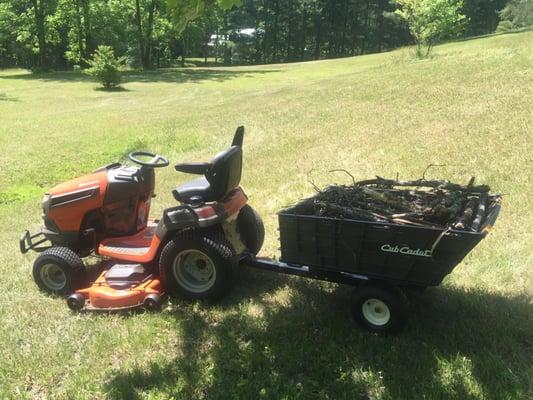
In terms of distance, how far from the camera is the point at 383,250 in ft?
11.3

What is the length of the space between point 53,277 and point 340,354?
2.90 metres

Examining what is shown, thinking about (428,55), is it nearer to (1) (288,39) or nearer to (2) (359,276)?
(2) (359,276)

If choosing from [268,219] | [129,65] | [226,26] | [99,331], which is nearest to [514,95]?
[268,219]

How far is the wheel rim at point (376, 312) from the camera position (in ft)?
12.0

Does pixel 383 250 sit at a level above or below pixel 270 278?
above

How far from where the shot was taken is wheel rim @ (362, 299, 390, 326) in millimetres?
3648

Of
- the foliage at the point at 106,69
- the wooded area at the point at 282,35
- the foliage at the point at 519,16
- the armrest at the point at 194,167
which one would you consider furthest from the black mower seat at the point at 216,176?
the foliage at the point at 519,16

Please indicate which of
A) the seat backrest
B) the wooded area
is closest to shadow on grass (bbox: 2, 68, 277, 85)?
the wooded area

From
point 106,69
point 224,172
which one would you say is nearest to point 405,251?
point 224,172

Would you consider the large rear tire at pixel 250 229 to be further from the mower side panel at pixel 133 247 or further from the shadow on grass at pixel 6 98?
the shadow on grass at pixel 6 98

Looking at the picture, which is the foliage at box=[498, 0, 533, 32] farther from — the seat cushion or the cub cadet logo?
the cub cadet logo

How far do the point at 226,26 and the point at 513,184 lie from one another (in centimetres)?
6345

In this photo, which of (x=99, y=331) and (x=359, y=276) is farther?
(x=99, y=331)

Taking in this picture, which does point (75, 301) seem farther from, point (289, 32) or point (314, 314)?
point (289, 32)
